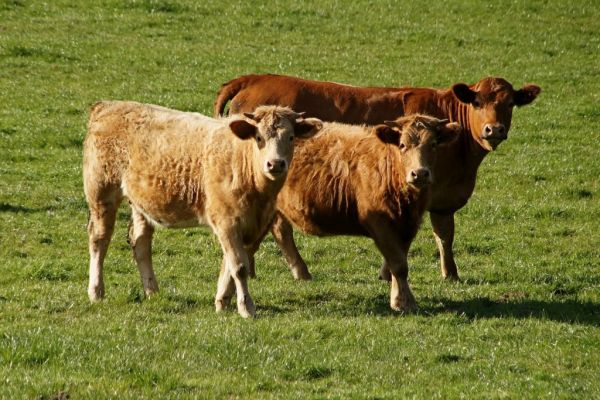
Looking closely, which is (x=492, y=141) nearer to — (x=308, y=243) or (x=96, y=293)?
(x=308, y=243)

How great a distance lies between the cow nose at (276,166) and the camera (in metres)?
11.9

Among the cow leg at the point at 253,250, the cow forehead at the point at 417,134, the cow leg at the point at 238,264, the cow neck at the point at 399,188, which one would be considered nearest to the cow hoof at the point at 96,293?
the cow leg at the point at 238,264

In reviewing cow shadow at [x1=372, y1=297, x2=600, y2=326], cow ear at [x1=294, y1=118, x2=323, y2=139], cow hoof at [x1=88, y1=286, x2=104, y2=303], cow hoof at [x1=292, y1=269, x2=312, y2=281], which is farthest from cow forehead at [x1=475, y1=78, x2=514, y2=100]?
cow hoof at [x1=88, y1=286, x2=104, y2=303]

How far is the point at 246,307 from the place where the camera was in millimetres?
12188

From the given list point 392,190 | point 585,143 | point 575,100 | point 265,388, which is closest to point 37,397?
point 265,388

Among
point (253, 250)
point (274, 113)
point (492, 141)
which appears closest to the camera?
point (274, 113)

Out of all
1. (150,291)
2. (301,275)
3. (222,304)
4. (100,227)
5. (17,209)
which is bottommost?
(17,209)

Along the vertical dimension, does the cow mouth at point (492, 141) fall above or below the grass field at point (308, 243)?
above

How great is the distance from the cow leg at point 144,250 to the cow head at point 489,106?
15.3 ft

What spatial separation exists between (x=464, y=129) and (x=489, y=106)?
59cm

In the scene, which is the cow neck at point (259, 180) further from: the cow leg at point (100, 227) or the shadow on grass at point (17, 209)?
the shadow on grass at point (17, 209)

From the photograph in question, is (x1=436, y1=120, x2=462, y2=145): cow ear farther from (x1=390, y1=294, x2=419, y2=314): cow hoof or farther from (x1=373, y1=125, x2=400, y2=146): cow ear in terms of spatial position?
(x1=390, y1=294, x2=419, y2=314): cow hoof

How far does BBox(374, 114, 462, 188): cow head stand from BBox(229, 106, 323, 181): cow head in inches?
44.5

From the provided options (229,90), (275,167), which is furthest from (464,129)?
(275,167)
